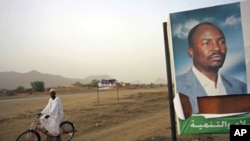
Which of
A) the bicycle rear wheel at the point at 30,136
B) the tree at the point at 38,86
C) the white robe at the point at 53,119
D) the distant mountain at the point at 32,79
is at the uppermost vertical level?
the distant mountain at the point at 32,79

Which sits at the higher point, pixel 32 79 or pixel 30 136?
pixel 32 79

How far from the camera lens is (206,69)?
16.6 feet

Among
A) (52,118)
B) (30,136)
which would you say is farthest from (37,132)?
(52,118)

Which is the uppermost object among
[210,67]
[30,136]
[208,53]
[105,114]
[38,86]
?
[208,53]

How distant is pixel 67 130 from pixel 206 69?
3.52 metres

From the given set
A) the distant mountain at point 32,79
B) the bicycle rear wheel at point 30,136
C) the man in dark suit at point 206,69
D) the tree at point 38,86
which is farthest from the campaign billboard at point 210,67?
the tree at point 38,86

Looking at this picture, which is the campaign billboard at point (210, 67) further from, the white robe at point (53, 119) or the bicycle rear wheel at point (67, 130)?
the bicycle rear wheel at point (67, 130)

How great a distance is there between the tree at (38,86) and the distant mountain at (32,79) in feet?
0.25

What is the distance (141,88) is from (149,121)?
0.83 metres

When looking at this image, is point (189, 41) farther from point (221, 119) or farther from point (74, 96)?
point (74, 96)

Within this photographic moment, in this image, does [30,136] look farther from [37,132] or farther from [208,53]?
[208,53]

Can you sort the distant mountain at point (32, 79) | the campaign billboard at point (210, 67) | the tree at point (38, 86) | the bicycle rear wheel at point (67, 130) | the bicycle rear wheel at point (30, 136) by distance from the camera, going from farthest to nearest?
the tree at point (38, 86) → the distant mountain at point (32, 79) → the bicycle rear wheel at point (67, 130) → the bicycle rear wheel at point (30, 136) → the campaign billboard at point (210, 67)

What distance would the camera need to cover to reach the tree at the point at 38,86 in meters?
7.98

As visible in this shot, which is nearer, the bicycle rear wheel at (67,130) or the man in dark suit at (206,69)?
the man in dark suit at (206,69)
